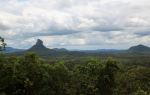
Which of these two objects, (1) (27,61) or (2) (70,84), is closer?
(1) (27,61)

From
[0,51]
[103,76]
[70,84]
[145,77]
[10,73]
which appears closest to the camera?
[0,51]

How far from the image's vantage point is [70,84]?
108 meters

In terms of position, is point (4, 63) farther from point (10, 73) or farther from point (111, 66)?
point (111, 66)

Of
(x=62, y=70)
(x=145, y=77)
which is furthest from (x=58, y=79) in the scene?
(x=145, y=77)

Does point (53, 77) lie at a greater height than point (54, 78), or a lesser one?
greater

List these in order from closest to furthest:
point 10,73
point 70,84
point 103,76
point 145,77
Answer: point 10,73, point 103,76, point 70,84, point 145,77

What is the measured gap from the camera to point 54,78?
100938mm

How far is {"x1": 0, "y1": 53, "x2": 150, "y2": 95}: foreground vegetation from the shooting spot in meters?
91.3

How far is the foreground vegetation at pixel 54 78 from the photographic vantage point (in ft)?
300

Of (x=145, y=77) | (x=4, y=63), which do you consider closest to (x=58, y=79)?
(x=4, y=63)

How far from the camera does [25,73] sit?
92.9 meters

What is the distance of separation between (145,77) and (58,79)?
53714mm

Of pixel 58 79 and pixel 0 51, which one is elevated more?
pixel 0 51

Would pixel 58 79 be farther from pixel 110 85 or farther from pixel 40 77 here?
pixel 110 85
